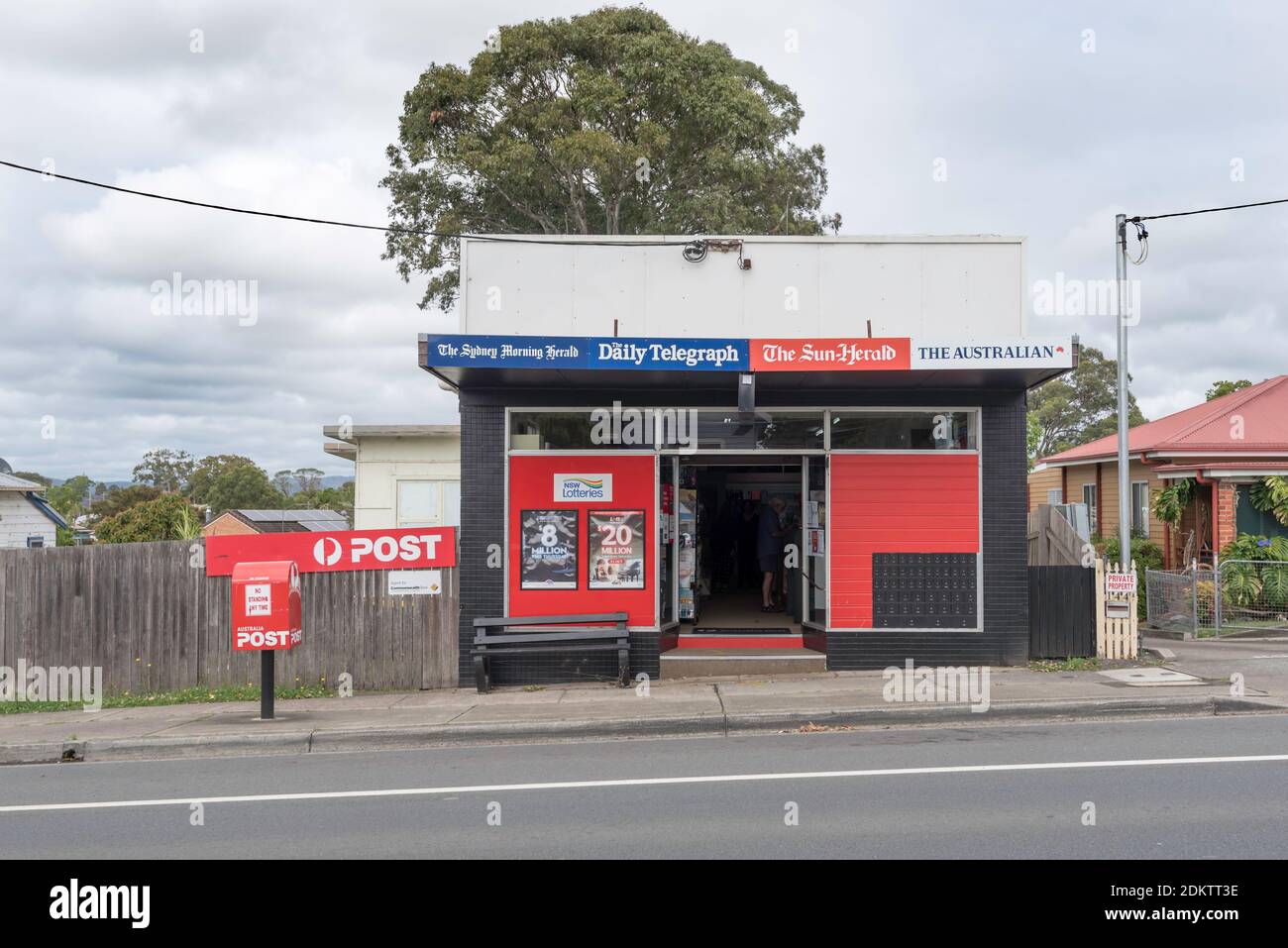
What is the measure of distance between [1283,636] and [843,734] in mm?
9558

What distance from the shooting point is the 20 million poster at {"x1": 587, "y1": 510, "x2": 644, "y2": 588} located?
42.1 ft

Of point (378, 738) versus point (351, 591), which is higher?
point (351, 591)

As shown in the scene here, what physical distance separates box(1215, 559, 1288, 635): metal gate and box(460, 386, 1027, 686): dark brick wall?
6.08 meters

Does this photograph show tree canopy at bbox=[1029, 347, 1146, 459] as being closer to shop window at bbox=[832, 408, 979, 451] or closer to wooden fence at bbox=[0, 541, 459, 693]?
shop window at bbox=[832, 408, 979, 451]

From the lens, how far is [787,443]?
43.3 feet

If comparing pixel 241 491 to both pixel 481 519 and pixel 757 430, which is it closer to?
pixel 481 519

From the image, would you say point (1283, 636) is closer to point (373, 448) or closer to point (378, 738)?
point (378, 738)

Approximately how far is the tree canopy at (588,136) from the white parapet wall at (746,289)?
1171 cm

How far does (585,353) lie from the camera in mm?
11297

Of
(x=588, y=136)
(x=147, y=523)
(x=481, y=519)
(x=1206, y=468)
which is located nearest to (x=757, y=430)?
(x=481, y=519)

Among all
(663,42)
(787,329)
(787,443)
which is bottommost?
(787,443)

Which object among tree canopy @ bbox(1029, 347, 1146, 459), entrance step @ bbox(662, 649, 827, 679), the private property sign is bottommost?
entrance step @ bbox(662, 649, 827, 679)

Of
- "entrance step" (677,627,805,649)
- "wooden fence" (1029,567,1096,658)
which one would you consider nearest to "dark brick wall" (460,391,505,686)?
"entrance step" (677,627,805,649)

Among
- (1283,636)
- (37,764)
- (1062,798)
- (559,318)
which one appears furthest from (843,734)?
(1283,636)
